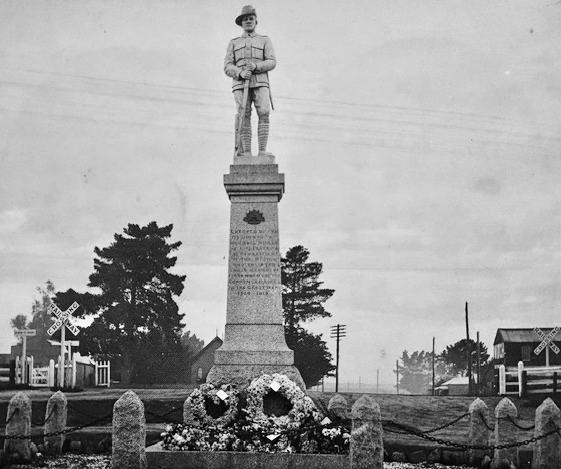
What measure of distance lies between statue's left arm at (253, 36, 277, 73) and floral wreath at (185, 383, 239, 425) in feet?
24.0

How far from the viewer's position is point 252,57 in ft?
60.1

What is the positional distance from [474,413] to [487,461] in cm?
128

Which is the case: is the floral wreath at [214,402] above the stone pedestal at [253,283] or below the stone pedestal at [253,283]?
below

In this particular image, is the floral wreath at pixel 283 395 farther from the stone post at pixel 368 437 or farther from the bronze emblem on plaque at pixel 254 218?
the bronze emblem on plaque at pixel 254 218

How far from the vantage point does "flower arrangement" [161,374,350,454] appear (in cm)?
1298

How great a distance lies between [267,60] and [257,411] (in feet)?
26.2

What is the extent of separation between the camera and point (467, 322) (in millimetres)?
55781

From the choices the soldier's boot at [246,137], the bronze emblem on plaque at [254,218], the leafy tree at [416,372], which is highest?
the soldier's boot at [246,137]

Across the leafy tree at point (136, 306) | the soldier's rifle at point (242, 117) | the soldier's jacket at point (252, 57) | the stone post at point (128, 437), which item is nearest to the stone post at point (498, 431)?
the stone post at point (128, 437)

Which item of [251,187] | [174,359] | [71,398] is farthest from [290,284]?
[251,187]

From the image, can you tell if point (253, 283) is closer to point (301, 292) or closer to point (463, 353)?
point (301, 292)

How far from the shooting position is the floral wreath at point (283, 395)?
1397 cm

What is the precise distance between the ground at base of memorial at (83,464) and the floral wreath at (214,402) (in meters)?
1.74

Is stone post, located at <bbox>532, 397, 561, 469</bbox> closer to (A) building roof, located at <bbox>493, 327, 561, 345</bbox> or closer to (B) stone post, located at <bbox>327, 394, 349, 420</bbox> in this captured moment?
(B) stone post, located at <bbox>327, 394, 349, 420</bbox>
